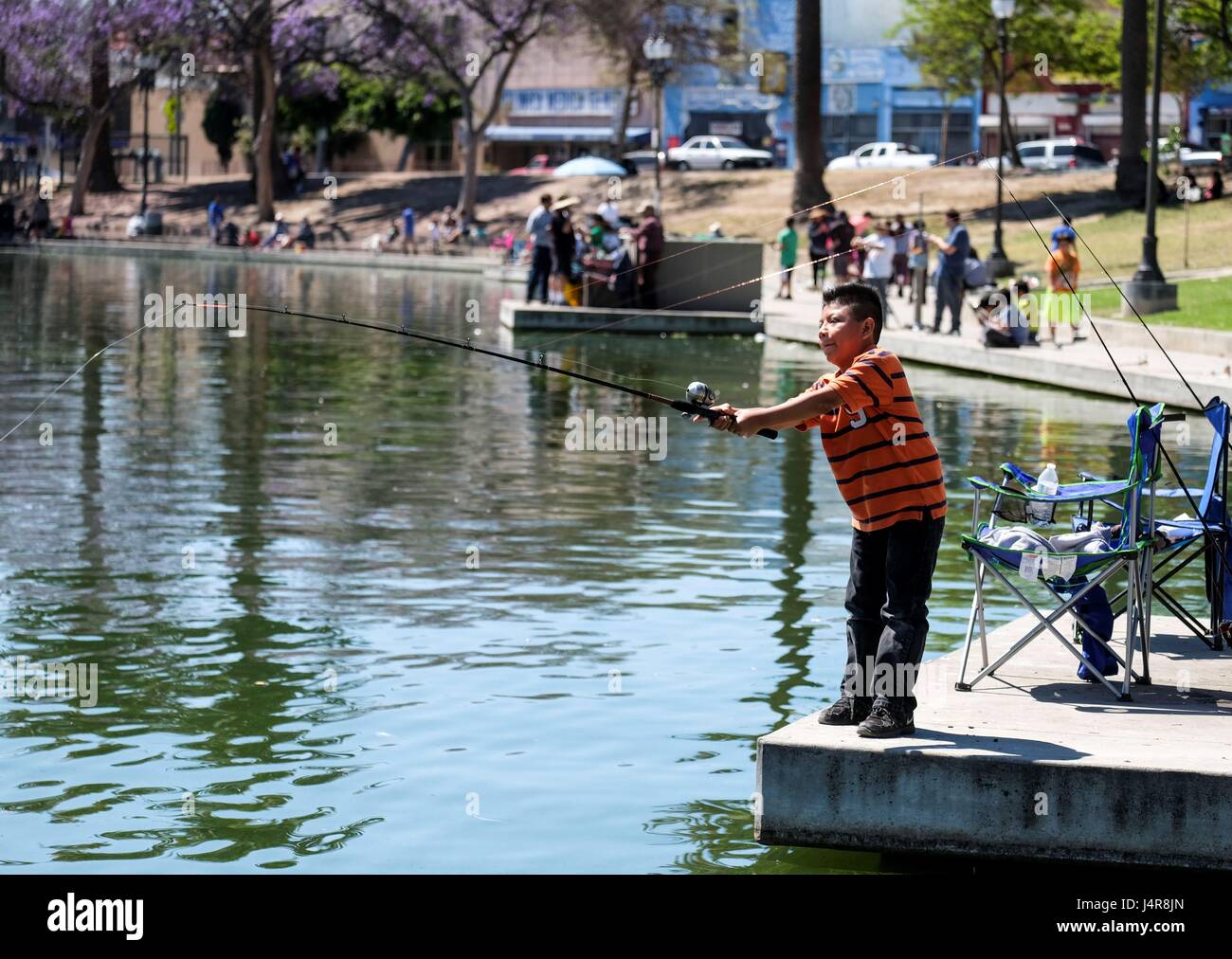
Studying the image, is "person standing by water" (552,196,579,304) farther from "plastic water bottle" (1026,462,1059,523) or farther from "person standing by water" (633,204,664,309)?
"plastic water bottle" (1026,462,1059,523)

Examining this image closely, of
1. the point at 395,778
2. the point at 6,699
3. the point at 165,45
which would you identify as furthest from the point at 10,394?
the point at 165,45

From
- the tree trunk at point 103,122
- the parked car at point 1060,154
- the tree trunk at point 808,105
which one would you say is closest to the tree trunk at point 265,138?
the tree trunk at point 103,122

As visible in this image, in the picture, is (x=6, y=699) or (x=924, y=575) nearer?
(x=924, y=575)

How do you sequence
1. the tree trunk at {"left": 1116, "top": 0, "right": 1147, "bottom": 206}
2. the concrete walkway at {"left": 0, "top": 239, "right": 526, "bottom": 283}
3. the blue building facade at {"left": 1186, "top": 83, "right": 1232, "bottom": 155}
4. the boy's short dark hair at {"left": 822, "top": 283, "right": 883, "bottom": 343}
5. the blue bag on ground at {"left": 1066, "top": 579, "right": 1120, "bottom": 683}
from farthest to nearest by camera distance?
1. the blue building facade at {"left": 1186, "top": 83, "right": 1232, "bottom": 155}
2. the concrete walkway at {"left": 0, "top": 239, "right": 526, "bottom": 283}
3. the tree trunk at {"left": 1116, "top": 0, "right": 1147, "bottom": 206}
4. the blue bag on ground at {"left": 1066, "top": 579, "right": 1120, "bottom": 683}
5. the boy's short dark hair at {"left": 822, "top": 283, "right": 883, "bottom": 343}

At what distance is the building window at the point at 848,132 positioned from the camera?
273 ft

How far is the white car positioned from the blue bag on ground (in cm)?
6495

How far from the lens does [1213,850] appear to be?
609 centimetres

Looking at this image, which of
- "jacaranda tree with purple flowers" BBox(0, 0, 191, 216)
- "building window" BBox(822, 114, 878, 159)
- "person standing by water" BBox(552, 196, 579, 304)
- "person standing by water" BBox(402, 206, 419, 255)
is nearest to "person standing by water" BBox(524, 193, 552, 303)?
"person standing by water" BBox(552, 196, 579, 304)

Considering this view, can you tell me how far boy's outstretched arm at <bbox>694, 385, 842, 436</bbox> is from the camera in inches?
246

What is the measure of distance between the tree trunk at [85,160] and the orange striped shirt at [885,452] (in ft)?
218

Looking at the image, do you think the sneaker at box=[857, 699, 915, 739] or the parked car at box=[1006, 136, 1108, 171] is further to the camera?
the parked car at box=[1006, 136, 1108, 171]
